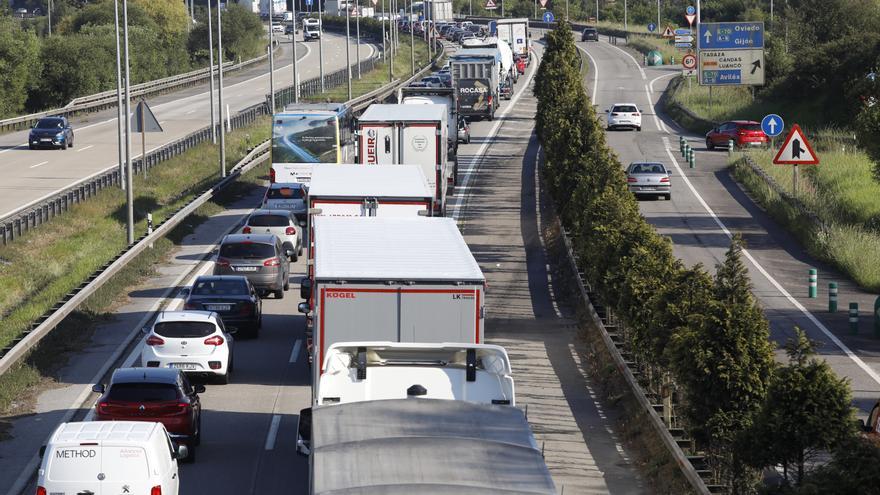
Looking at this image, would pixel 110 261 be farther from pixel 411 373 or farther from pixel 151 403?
pixel 411 373

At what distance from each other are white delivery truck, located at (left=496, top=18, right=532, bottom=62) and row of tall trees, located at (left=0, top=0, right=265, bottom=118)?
28.8 metres

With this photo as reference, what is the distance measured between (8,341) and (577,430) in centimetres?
1220

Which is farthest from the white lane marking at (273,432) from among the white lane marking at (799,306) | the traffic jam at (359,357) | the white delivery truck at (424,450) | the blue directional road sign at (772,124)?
the blue directional road sign at (772,124)

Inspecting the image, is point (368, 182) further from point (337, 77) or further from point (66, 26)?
point (66, 26)

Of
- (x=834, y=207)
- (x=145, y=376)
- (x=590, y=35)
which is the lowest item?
(x=834, y=207)

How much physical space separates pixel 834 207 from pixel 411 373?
3023 centimetres

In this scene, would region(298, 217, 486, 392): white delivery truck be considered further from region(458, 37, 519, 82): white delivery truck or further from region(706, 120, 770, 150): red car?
region(458, 37, 519, 82): white delivery truck

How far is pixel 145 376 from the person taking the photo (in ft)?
65.4

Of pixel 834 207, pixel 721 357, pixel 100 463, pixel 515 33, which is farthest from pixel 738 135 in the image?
pixel 100 463

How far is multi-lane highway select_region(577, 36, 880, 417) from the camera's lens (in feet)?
91.5

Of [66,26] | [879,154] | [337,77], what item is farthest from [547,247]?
[66,26]

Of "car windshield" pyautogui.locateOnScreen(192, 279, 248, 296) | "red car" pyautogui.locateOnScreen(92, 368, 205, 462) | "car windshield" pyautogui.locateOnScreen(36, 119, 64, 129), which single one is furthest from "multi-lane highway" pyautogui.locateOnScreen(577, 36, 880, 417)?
"car windshield" pyautogui.locateOnScreen(36, 119, 64, 129)

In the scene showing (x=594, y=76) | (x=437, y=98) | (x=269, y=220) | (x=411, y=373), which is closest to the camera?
(x=411, y=373)

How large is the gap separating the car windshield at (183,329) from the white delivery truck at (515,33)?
282 ft
